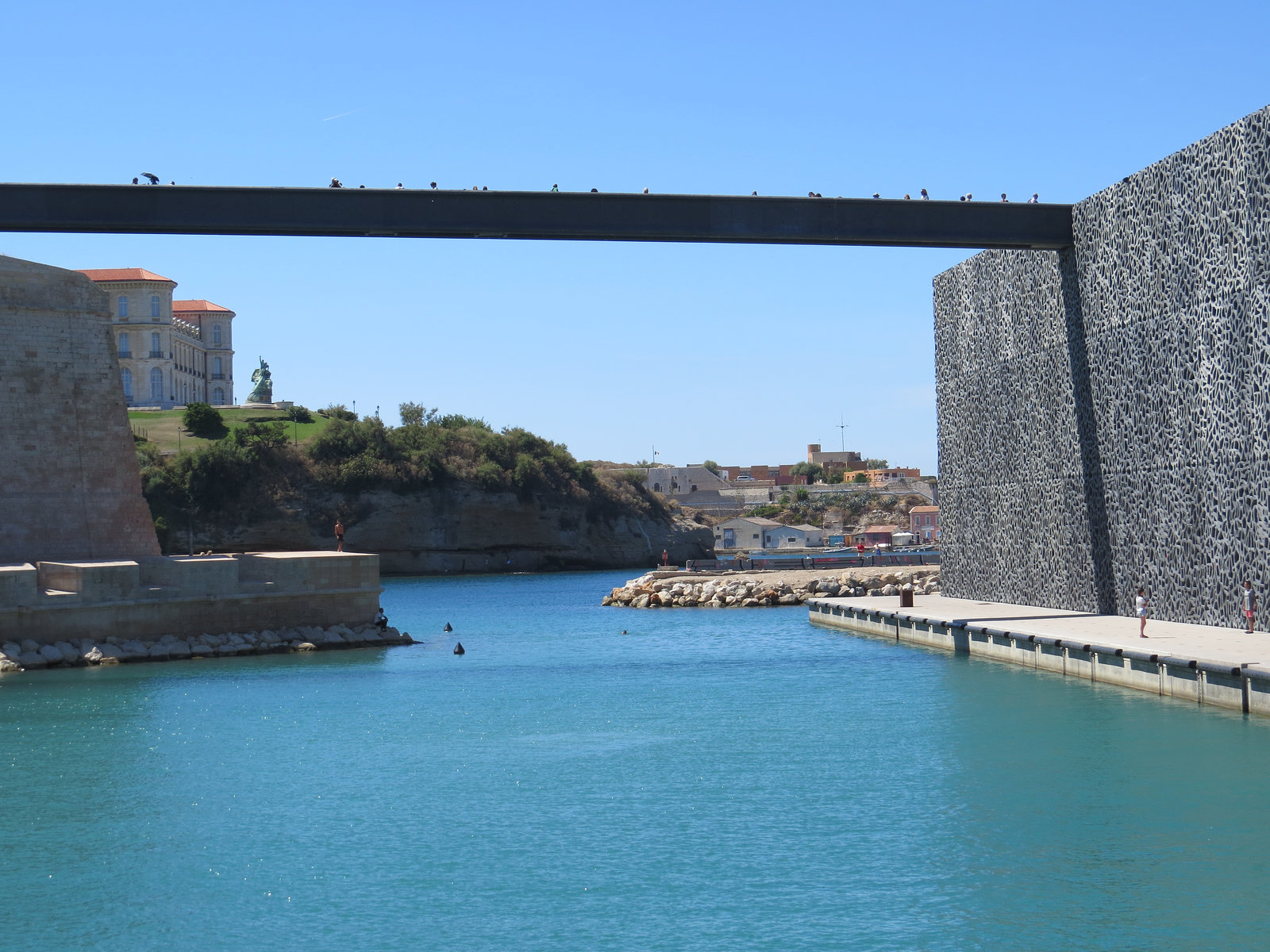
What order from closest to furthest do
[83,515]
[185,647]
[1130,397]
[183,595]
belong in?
[1130,397]
[185,647]
[183,595]
[83,515]

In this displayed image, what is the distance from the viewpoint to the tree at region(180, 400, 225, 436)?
9562 centimetres

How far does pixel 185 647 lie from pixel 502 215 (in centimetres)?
1305

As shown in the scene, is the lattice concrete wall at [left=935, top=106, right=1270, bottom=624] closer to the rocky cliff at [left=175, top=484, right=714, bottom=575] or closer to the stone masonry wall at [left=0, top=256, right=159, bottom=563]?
the stone masonry wall at [left=0, top=256, right=159, bottom=563]

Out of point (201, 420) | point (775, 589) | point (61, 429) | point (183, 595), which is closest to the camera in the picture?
point (183, 595)

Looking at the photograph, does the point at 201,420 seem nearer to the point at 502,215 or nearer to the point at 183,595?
the point at 183,595

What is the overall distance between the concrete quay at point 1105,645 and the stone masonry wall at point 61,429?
64.8ft

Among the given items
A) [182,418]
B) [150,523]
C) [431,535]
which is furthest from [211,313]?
[150,523]

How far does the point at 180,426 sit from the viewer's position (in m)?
96.9

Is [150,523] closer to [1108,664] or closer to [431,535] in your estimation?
[1108,664]

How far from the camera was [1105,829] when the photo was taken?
1427 centimetres

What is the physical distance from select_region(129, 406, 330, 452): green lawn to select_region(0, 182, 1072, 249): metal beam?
67.9 metres

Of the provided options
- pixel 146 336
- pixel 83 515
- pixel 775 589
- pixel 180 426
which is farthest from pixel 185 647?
pixel 146 336

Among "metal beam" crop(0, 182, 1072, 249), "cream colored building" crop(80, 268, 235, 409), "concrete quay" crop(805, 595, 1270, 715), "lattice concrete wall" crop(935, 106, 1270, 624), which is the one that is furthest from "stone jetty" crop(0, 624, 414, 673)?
"cream colored building" crop(80, 268, 235, 409)

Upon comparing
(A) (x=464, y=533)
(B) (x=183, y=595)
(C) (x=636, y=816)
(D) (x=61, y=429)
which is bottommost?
(C) (x=636, y=816)
